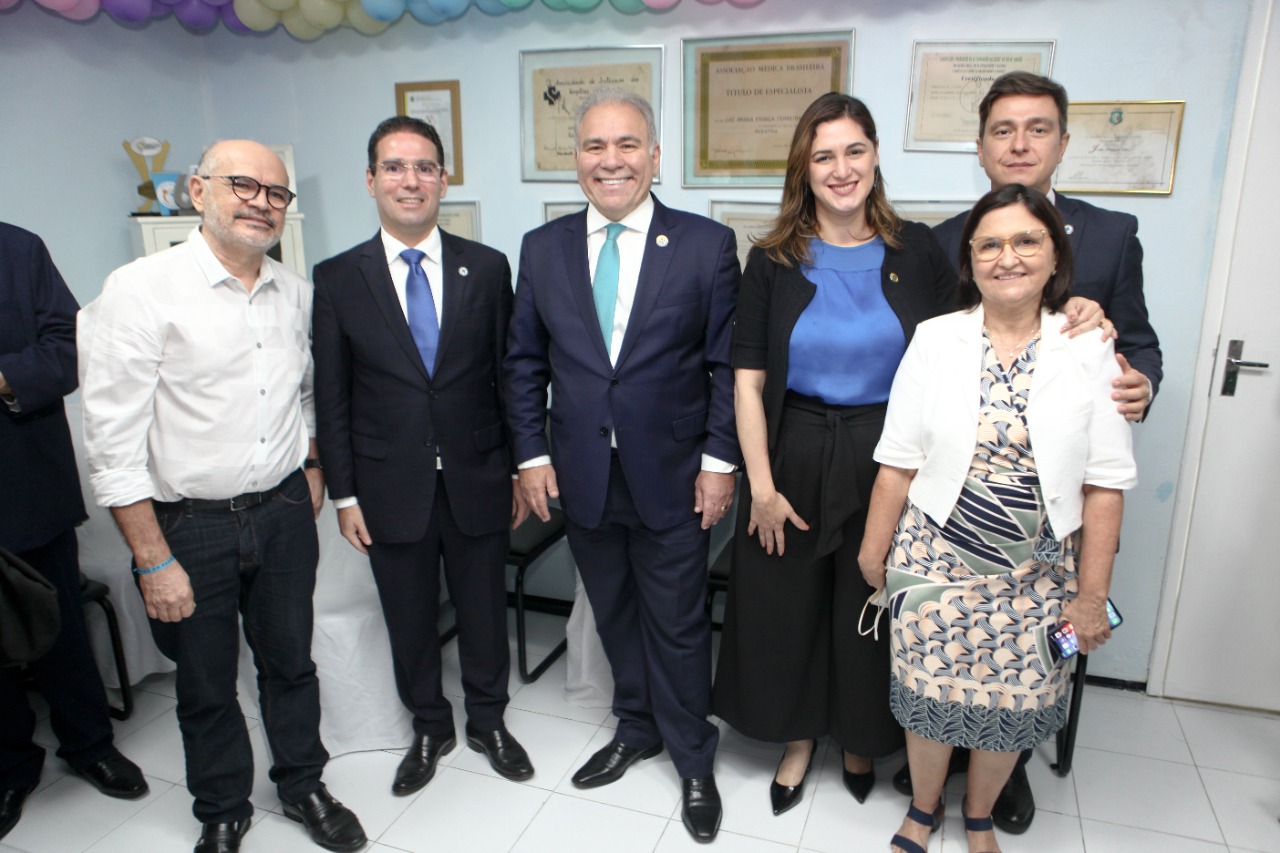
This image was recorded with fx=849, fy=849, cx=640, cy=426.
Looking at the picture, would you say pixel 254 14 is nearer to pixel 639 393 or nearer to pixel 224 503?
pixel 224 503

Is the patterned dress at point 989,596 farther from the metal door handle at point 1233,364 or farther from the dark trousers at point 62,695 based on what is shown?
the dark trousers at point 62,695

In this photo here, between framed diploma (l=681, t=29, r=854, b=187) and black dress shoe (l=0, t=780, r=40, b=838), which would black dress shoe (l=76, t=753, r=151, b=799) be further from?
framed diploma (l=681, t=29, r=854, b=187)

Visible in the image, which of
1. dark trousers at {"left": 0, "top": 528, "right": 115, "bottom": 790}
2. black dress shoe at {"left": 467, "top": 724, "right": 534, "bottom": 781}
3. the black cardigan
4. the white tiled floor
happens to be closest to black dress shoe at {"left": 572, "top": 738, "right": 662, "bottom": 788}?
the white tiled floor

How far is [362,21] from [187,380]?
5.75ft

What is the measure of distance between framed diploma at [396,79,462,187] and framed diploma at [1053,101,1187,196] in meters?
2.02

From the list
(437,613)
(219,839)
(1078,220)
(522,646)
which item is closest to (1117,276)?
(1078,220)

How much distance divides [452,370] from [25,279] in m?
1.02

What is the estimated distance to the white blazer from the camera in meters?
1.65

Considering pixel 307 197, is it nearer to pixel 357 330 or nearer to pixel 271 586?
pixel 357 330

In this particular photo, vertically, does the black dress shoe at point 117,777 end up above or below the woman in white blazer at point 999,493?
below

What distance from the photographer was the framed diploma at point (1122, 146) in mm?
2436

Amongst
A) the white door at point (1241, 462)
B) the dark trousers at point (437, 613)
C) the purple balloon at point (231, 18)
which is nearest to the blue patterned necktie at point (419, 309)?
the dark trousers at point (437, 613)

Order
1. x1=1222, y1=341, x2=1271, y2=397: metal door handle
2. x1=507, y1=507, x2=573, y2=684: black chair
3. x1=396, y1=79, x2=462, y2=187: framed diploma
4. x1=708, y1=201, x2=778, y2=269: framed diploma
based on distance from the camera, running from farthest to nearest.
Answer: x1=396, y1=79, x2=462, y2=187: framed diploma, x1=708, y1=201, x2=778, y2=269: framed diploma, x1=507, y1=507, x2=573, y2=684: black chair, x1=1222, y1=341, x2=1271, y2=397: metal door handle

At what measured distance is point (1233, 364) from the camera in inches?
97.7
